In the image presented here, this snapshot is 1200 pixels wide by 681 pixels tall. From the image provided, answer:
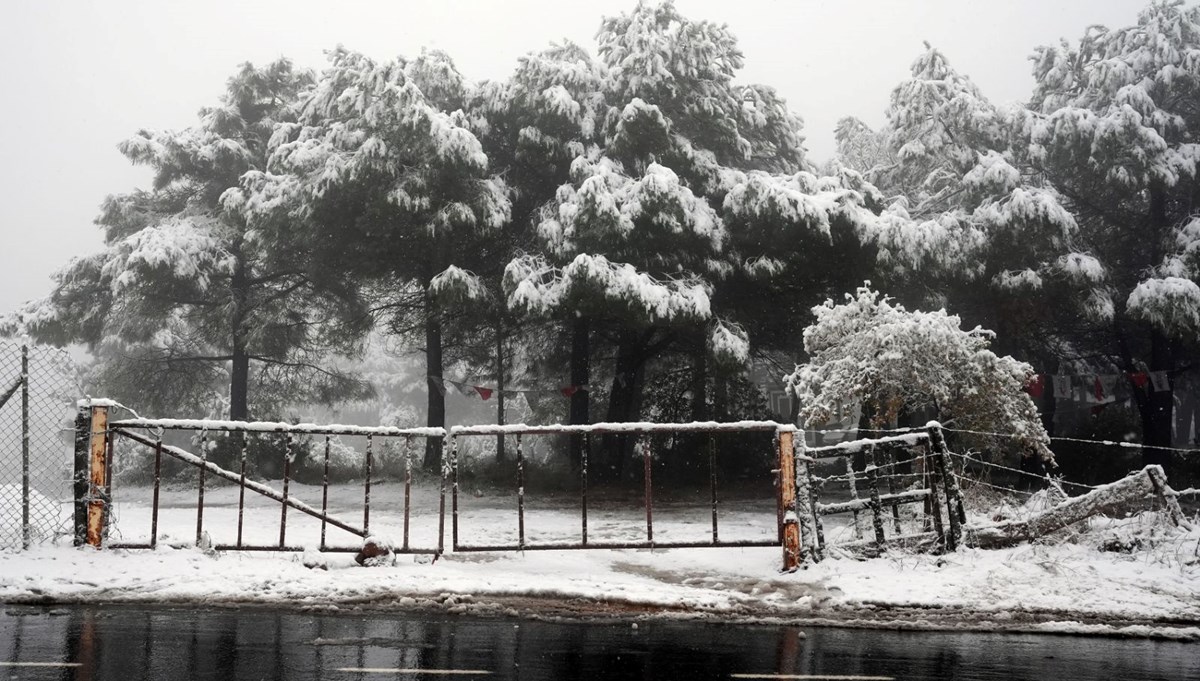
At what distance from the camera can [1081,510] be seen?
9297 millimetres

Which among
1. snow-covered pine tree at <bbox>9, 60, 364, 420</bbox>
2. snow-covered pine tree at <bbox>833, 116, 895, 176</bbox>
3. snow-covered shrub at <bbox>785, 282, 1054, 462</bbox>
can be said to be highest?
snow-covered pine tree at <bbox>833, 116, 895, 176</bbox>

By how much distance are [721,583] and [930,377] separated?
5494 mm

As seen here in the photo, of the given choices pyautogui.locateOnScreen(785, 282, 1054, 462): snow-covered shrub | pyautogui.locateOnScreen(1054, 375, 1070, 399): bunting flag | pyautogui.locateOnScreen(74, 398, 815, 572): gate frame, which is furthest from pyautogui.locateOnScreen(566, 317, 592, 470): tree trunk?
pyautogui.locateOnScreen(1054, 375, 1070, 399): bunting flag

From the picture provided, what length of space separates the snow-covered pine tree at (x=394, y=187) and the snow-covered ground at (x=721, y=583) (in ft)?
35.0

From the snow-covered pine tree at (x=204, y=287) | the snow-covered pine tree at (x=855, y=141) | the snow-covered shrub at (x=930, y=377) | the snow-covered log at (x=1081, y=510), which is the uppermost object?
→ the snow-covered pine tree at (x=855, y=141)

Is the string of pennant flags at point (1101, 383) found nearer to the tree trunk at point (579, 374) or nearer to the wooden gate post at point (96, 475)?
the tree trunk at point (579, 374)

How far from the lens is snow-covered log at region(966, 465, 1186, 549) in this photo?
9094 millimetres

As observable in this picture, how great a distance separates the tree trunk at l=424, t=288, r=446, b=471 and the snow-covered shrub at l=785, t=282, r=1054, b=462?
11.2 m

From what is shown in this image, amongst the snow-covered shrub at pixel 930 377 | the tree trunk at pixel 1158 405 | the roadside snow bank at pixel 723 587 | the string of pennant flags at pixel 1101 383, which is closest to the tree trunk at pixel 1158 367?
the tree trunk at pixel 1158 405

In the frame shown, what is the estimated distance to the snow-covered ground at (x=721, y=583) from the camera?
766 centimetres

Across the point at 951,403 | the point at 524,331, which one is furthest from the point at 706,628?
the point at 524,331

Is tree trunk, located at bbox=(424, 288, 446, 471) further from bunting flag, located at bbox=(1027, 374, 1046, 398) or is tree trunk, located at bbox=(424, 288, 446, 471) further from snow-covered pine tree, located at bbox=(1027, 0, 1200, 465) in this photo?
snow-covered pine tree, located at bbox=(1027, 0, 1200, 465)

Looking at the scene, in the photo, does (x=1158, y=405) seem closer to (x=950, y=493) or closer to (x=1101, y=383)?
(x=1101, y=383)

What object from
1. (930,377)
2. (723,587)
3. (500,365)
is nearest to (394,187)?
(500,365)
